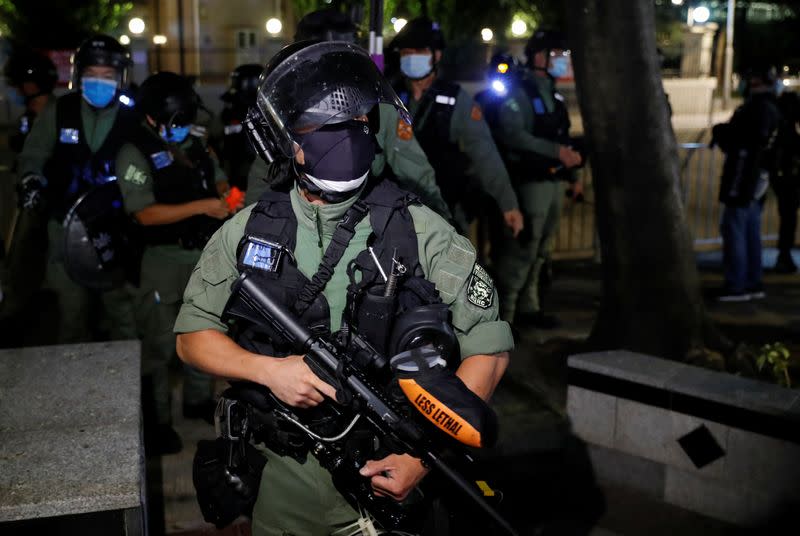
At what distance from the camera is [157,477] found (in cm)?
474

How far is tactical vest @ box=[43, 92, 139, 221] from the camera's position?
210 inches

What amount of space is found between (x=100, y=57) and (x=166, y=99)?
55cm

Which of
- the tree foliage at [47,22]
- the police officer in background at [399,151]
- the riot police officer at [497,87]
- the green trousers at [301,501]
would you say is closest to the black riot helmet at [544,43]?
the riot police officer at [497,87]

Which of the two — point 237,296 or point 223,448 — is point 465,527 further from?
point 237,296

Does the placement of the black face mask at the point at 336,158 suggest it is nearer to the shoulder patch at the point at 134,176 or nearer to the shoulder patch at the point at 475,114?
the shoulder patch at the point at 134,176

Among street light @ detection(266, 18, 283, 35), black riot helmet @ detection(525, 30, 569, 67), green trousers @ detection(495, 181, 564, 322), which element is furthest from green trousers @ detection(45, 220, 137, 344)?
street light @ detection(266, 18, 283, 35)

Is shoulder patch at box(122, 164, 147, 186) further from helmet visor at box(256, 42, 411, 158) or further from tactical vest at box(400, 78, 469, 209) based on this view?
helmet visor at box(256, 42, 411, 158)

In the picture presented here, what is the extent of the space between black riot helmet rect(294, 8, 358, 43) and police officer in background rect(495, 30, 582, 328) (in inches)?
104

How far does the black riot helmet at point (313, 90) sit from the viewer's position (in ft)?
8.34

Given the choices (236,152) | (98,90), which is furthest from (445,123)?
(236,152)

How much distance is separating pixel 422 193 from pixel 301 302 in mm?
2153

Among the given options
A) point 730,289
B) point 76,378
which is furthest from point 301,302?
point 730,289

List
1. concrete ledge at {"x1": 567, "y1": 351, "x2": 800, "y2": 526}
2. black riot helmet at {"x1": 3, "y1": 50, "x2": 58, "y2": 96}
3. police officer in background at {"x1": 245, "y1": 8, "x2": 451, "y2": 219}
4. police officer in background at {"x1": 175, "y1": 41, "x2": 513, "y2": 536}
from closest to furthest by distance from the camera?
1. police officer in background at {"x1": 175, "y1": 41, "x2": 513, "y2": 536}
2. concrete ledge at {"x1": 567, "y1": 351, "x2": 800, "y2": 526}
3. police officer in background at {"x1": 245, "y1": 8, "x2": 451, "y2": 219}
4. black riot helmet at {"x1": 3, "y1": 50, "x2": 58, "y2": 96}

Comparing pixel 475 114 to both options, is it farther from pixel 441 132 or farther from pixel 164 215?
pixel 164 215
